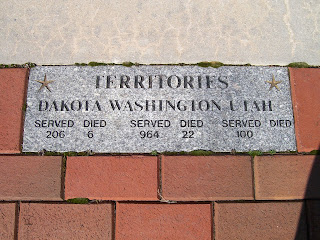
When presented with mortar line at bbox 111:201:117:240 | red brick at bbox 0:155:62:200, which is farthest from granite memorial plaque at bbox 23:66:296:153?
mortar line at bbox 111:201:117:240

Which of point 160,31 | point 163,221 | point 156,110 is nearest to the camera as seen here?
point 163,221

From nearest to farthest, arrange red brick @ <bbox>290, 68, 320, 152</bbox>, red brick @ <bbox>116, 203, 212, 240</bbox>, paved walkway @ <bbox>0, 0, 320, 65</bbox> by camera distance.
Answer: red brick @ <bbox>116, 203, 212, 240</bbox> < red brick @ <bbox>290, 68, 320, 152</bbox> < paved walkway @ <bbox>0, 0, 320, 65</bbox>

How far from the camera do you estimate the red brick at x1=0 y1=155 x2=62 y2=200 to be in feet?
7.46

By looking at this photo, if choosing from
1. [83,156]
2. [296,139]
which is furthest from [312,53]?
[83,156]

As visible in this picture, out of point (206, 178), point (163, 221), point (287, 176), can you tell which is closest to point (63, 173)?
point (163, 221)

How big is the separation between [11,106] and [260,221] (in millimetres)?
2242

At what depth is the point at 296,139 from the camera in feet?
7.72

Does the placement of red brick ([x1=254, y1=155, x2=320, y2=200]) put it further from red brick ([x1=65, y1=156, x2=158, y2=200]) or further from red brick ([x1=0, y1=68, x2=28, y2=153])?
red brick ([x1=0, y1=68, x2=28, y2=153])

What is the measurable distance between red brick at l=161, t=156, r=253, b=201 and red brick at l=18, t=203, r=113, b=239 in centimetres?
54

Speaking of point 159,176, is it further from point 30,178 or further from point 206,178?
point 30,178

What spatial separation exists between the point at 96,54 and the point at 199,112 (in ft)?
3.43

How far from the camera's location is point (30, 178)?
228 centimetres

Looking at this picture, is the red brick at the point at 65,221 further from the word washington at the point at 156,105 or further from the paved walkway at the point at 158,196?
the word washington at the point at 156,105

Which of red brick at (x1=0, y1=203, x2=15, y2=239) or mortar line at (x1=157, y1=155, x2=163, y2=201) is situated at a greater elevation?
mortar line at (x1=157, y1=155, x2=163, y2=201)
